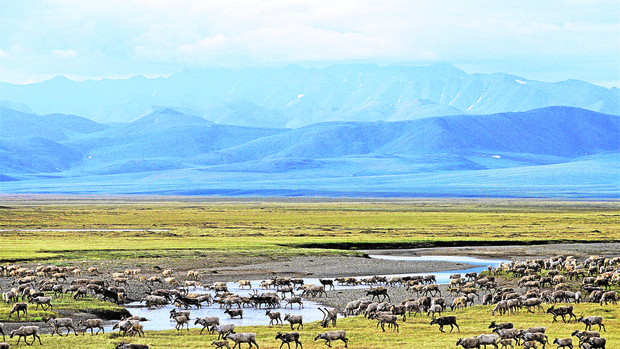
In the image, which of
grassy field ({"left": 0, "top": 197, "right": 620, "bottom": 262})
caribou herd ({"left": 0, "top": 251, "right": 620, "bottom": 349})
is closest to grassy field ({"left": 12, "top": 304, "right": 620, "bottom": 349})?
caribou herd ({"left": 0, "top": 251, "right": 620, "bottom": 349})

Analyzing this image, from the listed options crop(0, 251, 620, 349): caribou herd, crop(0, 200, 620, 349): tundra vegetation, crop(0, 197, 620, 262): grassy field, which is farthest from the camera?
crop(0, 197, 620, 262): grassy field

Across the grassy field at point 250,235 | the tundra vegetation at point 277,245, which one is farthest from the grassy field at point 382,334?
the grassy field at point 250,235

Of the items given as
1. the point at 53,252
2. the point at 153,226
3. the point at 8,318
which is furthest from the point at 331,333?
the point at 153,226

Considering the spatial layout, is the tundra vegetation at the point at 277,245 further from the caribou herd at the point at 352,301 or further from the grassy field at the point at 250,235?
the caribou herd at the point at 352,301

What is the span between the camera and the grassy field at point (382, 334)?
21.0 meters

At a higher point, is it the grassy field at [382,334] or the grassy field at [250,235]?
the grassy field at [250,235]

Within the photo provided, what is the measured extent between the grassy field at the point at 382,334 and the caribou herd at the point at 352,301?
24 centimetres

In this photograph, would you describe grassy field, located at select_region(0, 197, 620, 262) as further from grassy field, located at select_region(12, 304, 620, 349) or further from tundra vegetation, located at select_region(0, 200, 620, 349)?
grassy field, located at select_region(12, 304, 620, 349)

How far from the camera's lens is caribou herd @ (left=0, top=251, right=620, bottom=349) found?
20.9m

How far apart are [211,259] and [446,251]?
61.7ft

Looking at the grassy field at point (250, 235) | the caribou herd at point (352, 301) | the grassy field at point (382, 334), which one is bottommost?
the grassy field at point (382, 334)

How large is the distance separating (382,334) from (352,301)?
6.30 metres

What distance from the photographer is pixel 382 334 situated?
22625 millimetres

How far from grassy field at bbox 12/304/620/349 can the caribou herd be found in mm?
236
